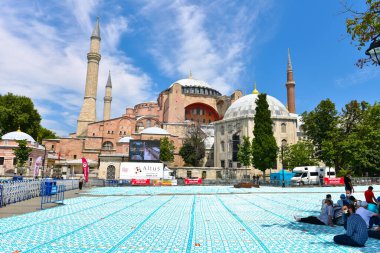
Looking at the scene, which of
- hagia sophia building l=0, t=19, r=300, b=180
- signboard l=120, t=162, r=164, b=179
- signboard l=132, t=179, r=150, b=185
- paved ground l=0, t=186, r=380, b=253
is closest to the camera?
paved ground l=0, t=186, r=380, b=253

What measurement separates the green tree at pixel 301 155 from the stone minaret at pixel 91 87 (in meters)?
34.9

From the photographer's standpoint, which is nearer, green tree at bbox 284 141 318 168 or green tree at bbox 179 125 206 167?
green tree at bbox 284 141 318 168

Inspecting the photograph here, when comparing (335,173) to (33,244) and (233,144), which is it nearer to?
(233,144)

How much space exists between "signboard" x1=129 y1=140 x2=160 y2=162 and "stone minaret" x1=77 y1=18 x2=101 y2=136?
23.0 metres

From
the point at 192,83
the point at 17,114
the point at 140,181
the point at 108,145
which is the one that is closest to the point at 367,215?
the point at 140,181

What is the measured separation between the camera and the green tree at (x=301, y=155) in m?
34.7

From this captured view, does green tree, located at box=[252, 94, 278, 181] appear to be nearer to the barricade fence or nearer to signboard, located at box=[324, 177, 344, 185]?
signboard, located at box=[324, 177, 344, 185]

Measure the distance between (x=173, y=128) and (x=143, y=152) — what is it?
23141mm

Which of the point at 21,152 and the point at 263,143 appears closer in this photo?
the point at 263,143

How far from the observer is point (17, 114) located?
157 ft

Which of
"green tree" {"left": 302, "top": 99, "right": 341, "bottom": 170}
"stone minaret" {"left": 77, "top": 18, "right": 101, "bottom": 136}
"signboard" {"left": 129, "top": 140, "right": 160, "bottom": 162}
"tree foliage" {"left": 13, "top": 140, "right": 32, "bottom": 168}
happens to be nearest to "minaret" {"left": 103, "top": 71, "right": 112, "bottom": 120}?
"stone minaret" {"left": 77, "top": 18, "right": 101, "bottom": 136}

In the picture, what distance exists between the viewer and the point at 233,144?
43.4 metres

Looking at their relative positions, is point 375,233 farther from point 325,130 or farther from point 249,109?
point 249,109

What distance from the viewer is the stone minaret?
50.7 meters
